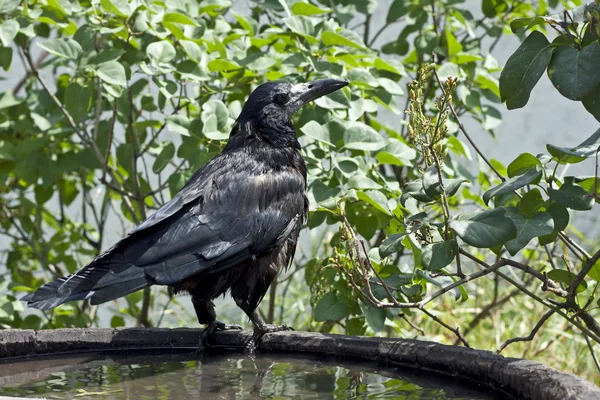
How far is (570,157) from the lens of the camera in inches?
81.0

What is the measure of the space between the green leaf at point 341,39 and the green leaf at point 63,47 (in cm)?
93

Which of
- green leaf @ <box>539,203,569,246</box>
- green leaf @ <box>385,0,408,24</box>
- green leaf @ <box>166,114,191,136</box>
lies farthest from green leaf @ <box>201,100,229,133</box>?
green leaf @ <box>539,203,569,246</box>

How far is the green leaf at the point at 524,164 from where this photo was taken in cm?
215

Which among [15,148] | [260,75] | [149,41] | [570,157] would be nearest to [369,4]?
[260,75]

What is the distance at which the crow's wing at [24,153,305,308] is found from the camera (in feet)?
8.50

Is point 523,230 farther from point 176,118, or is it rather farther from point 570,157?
point 176,118

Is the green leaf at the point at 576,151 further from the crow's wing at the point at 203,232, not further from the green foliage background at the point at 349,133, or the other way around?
the crow's wing at the point at 203,232

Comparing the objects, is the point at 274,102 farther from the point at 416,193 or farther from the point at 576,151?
the point at 576,151

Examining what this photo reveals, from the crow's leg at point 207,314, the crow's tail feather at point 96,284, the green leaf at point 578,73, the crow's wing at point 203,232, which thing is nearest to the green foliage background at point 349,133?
the green leaf at point 578,73

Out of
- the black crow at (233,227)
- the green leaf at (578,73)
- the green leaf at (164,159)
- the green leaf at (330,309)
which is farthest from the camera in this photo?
the green leaf at (164,159)

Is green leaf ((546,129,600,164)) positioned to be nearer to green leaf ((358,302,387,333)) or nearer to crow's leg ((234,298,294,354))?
green leaf ((358,302,387,333))

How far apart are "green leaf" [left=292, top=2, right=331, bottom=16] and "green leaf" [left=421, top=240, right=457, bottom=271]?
3.99 ft

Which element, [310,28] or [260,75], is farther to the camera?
[260,75]

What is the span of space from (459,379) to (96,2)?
2.00 metres
